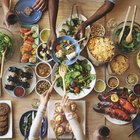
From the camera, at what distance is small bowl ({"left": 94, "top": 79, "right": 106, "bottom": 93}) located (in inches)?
92.2

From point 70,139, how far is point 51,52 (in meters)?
0.52

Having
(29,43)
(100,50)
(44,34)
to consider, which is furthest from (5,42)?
(100,50)

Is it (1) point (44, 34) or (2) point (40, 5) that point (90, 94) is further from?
(2) point (40, 5)

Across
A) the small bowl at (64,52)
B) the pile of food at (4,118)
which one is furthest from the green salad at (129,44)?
the pile of food at (4,118)

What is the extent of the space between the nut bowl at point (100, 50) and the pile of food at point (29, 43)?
32cm

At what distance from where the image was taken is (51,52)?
2.26 metres

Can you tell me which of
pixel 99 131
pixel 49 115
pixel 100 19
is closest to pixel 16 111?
pixel 49 115

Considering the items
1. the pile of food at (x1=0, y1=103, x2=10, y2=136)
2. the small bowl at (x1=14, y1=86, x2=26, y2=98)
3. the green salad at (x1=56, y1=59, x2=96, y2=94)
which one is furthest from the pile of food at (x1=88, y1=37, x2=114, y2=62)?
the pile of food at (x1=0, y1=103, x2=10, y2=136)

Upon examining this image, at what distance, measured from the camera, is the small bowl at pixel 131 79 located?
2.38m

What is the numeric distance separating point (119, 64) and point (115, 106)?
25cm

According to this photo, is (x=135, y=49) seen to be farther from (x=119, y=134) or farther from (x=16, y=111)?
(x=16, y=111)

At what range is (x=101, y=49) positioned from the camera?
7.38 feet

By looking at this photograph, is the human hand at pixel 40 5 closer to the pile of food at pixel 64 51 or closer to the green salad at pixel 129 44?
the pile of food at pixel 64 51

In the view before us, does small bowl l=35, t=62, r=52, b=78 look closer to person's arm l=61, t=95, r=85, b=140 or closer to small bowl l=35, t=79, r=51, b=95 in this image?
small bowl l=35, t=79, r=51, b=95
